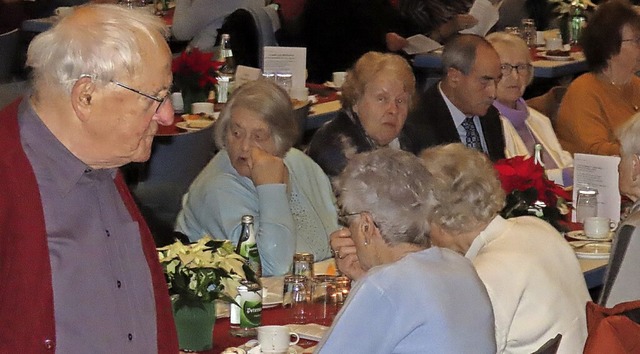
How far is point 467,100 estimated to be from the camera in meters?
5.35

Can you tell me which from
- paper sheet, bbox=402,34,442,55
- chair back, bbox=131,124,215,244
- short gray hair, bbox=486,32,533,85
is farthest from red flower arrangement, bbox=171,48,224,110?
paper sheet, bbox=402,34,442,55

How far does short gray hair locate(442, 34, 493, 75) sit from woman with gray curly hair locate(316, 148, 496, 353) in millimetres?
2725

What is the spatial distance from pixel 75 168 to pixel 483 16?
6.75m

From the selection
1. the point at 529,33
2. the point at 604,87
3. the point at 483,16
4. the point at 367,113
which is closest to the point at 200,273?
the point at 367,113

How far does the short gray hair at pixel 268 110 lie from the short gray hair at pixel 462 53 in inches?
59.1

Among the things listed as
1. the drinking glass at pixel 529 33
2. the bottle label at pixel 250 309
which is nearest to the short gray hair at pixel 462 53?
the bottle label at pixel 250 309

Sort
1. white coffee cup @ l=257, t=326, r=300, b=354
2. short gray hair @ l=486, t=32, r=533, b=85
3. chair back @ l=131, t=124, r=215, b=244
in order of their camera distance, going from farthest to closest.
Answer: short gray hair @ l=486, t=32, r=533, b=85, chair back @ l=131, t=124, r=215, b=244, white coffee cup @ l=257, t=326, r=300, b=354

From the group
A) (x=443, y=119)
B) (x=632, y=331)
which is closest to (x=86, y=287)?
(x=632, y=331)

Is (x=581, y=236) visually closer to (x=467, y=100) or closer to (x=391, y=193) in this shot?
(x=467, y=100)

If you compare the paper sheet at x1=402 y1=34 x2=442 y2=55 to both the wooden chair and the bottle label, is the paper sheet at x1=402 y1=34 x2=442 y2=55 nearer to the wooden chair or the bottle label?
the wooden chair

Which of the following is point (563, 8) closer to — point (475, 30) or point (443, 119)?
point (475, 30)

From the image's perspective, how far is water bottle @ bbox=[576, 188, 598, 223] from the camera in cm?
457

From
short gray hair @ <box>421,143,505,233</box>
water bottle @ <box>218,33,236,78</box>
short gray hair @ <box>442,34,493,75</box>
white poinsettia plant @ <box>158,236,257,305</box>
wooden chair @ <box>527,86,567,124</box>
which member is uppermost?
short gray hair @ <box>421,143,505,233</box>

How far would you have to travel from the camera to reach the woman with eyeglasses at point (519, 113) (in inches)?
225
